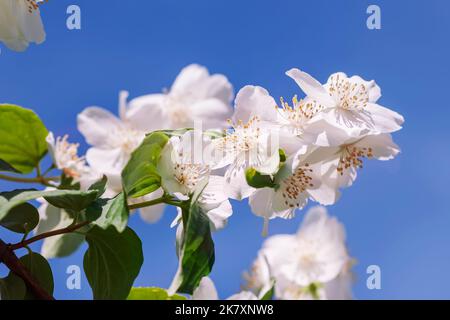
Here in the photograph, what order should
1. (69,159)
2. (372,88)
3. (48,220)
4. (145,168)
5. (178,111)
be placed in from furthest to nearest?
(178,111), (69,159), (48,220), (372,88), (145,168)

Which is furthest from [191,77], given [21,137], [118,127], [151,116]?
[21,137]

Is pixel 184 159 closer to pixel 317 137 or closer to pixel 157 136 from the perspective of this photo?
pixel 157 136

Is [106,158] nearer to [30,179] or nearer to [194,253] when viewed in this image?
[30,179]

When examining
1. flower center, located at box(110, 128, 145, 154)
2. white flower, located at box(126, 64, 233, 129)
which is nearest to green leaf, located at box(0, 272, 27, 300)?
flower center, located at box(110, 128, 145, 154)

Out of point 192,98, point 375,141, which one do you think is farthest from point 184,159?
point 192,98

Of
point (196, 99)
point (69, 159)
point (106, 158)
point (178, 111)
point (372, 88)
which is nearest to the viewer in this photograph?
point (372, 88)

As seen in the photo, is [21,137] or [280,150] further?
[21,137]
